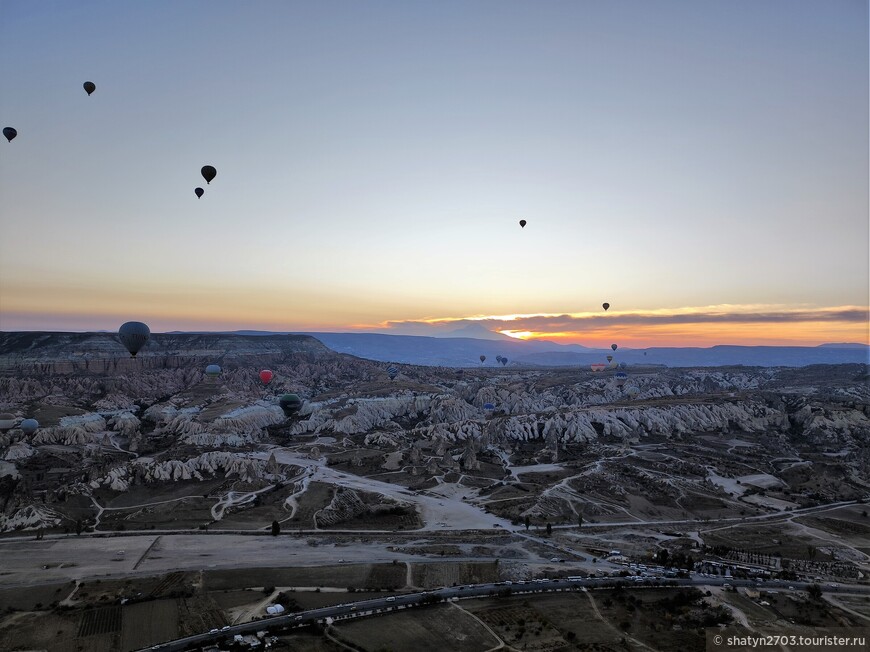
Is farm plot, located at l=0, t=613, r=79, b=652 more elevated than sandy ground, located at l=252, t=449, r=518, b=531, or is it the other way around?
farm plot, located at l=0, t=613, r=79, b=652

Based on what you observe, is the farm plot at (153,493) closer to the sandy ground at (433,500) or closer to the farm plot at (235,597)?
the sandy ground at (433,500)

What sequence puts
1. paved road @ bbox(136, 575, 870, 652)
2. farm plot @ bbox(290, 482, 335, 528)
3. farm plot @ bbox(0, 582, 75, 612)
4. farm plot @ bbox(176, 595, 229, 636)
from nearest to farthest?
paved road @ bbox(136, 575, 870, 652)
farm plot @ bbox(176, 595, 229, 636)
farm plot @ bbox(0, 582, 75, 612)
farm plot @ bbox(290, 482, 335, 528)

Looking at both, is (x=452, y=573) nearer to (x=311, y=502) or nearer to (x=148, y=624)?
(x=148, y=624)

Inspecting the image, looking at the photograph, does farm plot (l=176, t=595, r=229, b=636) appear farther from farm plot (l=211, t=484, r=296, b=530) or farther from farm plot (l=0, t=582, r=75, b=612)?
farm plot (l=211, t=484, r=296, b=530)

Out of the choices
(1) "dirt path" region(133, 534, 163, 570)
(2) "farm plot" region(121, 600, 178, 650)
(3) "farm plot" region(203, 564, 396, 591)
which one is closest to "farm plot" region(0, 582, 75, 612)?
(1) "dirt path" region(133, 534, 163, 570)

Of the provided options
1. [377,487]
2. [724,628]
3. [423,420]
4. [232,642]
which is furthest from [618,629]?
[423,420]

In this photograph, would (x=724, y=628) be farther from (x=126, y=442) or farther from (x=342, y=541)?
(x=126, y=442)

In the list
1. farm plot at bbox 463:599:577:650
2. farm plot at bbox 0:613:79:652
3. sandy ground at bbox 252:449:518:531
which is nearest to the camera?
farm plot at bbox 463:599:577:650
